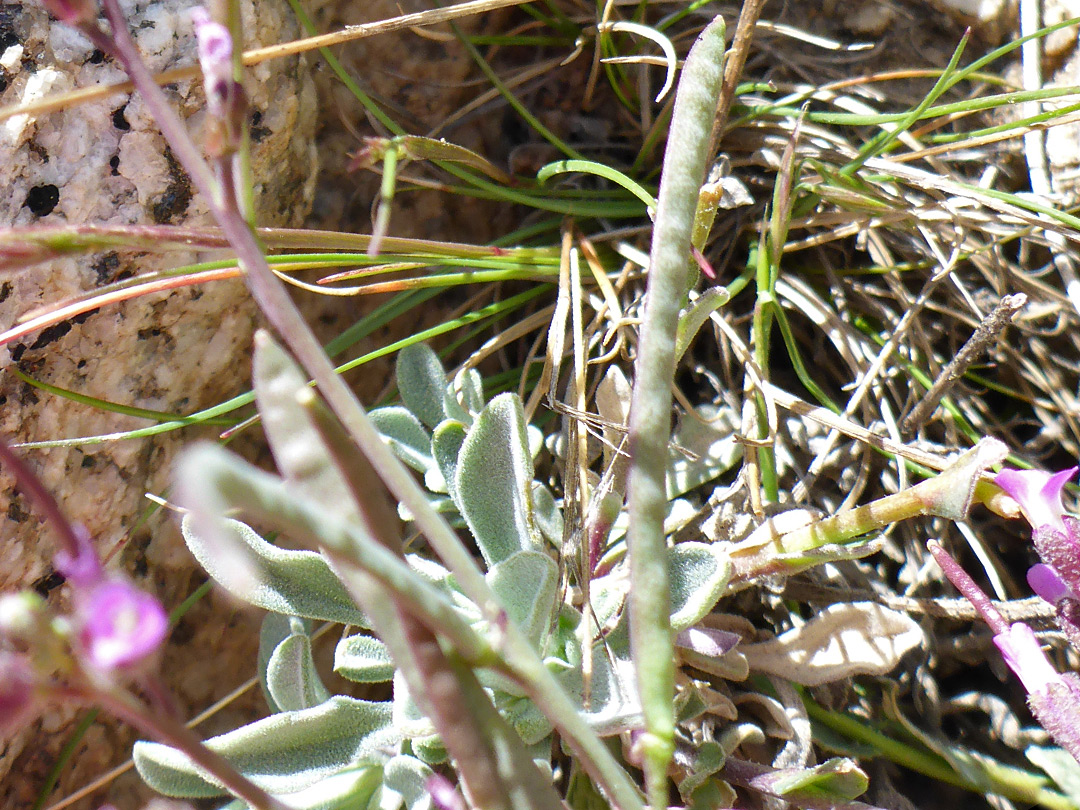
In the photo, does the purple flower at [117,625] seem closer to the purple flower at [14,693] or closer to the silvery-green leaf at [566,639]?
the purple flower at [14,693]

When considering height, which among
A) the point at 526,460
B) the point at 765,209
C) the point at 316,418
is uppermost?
the point at 316,418

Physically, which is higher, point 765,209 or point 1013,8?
point 1013,8

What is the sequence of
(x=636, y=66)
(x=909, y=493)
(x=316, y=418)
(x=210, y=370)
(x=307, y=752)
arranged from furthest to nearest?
(x=636, y=66), (x=210, y=370), (x=307, y=752), (x=909, y=493), (x=316, y=418)

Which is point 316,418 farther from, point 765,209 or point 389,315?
point 765,209

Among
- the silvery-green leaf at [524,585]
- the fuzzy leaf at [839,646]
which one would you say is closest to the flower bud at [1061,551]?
the fuzzy leaf at [839,646]

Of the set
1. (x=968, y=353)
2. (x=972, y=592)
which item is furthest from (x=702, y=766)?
(x=968, y=353)

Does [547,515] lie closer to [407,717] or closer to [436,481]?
[436,481]

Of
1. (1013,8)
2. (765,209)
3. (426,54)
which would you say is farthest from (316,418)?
(1013,8)
